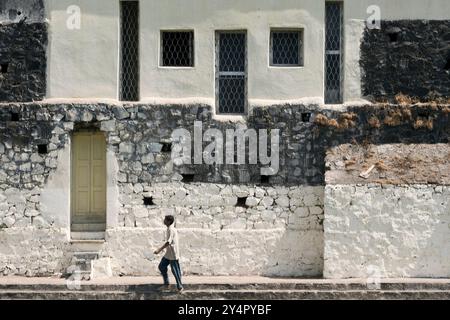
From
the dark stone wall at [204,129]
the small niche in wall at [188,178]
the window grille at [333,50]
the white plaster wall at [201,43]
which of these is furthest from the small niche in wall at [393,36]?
the small niche in wall at [188,178]

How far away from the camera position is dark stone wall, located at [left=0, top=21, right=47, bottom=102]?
23266mm

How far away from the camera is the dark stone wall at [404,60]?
76.1ft

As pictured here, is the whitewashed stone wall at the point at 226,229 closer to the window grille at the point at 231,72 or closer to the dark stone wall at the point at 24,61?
the window grille at the point at 231,72

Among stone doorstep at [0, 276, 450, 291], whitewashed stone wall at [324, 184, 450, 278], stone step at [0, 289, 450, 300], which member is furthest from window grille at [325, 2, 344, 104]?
stone step at [0, 289, 450, 300]

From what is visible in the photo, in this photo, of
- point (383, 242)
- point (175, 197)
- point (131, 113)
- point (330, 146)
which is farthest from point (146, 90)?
point (383, 242)

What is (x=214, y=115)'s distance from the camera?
23.1 metres

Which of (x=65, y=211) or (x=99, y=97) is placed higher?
(x=99, y=97)

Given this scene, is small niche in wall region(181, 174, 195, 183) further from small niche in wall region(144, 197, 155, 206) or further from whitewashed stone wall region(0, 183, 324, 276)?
small niche in wall region(144, 197, 155, 206)

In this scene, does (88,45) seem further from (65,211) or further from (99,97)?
(65,211)

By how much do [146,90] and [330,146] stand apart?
403 centimetres

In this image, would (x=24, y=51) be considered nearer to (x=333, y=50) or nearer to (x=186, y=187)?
(x=186, y=187)

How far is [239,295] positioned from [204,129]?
4.10 m

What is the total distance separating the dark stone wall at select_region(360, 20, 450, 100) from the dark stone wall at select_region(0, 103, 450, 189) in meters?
0.44
